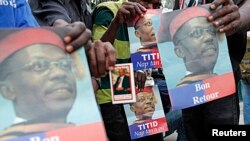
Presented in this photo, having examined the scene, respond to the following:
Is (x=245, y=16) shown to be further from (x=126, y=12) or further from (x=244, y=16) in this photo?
(x=126, y=12)

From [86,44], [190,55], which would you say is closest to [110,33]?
[190,55]

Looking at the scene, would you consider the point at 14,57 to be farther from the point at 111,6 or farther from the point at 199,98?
the point at 111,6

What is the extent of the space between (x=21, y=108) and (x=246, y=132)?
105cm

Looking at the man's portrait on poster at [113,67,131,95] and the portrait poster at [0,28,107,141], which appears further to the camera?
the man's portrait on poster at [113,67,131,95]

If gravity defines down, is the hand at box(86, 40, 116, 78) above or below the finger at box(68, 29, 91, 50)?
below

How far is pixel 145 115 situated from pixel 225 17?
2.52ft

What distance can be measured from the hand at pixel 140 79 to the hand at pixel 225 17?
619mm

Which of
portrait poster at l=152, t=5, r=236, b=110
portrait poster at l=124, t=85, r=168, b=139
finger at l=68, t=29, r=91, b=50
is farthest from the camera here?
portrait poster at l=124, t=85, r=168, b=139

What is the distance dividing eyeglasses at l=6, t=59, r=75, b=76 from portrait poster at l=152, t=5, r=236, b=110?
→ 78 centimetres

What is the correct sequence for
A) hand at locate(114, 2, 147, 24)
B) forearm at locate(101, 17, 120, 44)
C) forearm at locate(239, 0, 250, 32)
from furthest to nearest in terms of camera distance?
forearm at locate(101, 17, 120, 44), hand at locate(114, 2, 147, 24), forearm at locate(239, 0, 250, 32)

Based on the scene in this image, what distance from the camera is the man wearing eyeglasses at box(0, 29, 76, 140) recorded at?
1226 mm

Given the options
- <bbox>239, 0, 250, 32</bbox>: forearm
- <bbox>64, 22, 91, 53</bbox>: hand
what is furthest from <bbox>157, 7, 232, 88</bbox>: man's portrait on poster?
<bbox>64, 22, 91, 53</bbox>: hand

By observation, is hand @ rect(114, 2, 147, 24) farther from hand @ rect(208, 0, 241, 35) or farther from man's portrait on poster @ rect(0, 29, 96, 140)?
man's portrait on poster @ rect(0, 29, 96, 140)

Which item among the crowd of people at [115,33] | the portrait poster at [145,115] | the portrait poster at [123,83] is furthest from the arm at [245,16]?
the portrait poster at [145,115]
